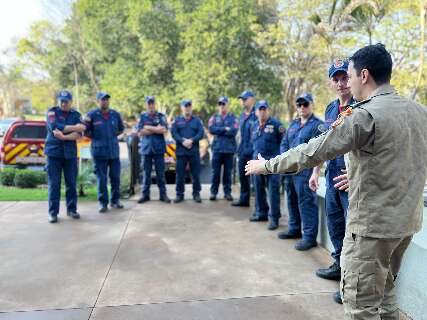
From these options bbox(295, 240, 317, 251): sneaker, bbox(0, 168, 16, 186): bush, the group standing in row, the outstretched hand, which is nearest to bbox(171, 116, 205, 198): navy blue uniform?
the group standing in row

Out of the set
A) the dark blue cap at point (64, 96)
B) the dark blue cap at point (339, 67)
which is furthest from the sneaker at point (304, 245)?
the dark blue cap at point (64, 96)

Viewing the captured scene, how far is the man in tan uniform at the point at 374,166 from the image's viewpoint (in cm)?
175

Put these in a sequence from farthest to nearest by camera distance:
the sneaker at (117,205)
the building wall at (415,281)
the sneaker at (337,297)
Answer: the sneaker at (117,205)
the sneaker at (337,297)
the building wall at (415,281)

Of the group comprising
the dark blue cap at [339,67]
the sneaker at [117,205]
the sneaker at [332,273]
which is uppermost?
the dark blue cap at [339,67]

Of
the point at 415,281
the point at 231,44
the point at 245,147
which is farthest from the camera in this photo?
the point at 231,44

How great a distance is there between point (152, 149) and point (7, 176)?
3393 millimetres

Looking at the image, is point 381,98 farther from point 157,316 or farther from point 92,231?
point 92,231

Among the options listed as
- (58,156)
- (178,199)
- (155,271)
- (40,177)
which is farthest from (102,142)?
(155,271)

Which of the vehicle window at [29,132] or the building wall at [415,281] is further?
the vehicle window at [29,132]

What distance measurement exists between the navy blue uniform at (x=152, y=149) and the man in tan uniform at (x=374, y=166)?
15.2 ft

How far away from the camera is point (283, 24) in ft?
47.5

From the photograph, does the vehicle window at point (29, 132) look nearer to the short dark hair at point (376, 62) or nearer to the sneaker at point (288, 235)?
the sneaker at point (288, 235)

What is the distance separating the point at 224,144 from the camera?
6.55 metres

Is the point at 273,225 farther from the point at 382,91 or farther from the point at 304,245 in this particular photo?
the point at 382,91
